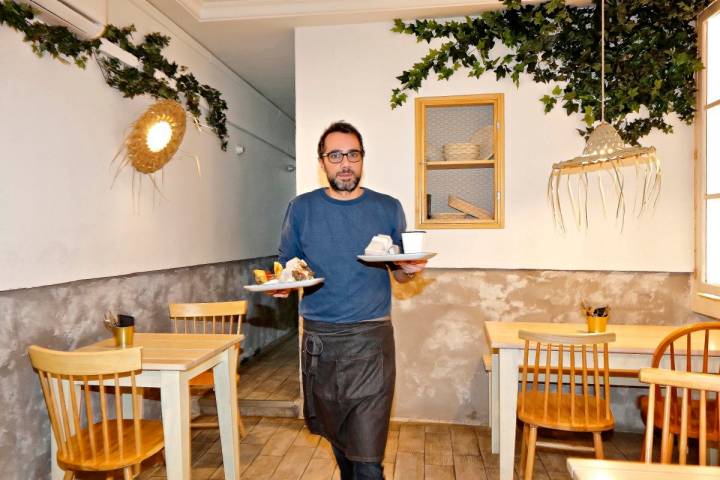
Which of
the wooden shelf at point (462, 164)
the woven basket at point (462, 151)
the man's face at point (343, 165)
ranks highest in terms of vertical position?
the woven basket at point (462, 151)

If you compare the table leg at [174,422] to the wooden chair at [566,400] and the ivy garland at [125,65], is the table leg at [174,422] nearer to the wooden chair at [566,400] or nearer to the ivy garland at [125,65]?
the wooden chair at [566,400]

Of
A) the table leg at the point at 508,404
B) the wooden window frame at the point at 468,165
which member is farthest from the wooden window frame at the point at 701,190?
the table leg at the point at 508,404

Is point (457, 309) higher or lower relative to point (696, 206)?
lower

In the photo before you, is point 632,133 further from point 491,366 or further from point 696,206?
point 491,366

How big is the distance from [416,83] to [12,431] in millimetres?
3131

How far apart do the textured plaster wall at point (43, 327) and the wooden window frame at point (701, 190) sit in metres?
3.61

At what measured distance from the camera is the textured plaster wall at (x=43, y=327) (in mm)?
2314

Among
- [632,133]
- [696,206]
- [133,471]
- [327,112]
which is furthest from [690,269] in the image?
[133,471]

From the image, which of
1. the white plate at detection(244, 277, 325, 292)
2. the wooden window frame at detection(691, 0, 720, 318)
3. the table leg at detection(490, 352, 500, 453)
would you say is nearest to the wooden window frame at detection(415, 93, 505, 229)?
the table leg at detection(490, 352, 500, 453)

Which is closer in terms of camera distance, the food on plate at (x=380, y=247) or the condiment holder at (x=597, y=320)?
the food on plate at (x=380, y=247)

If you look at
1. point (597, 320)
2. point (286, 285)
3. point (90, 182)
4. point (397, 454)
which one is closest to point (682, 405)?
point (286, 285)

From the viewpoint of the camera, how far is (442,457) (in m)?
3.21

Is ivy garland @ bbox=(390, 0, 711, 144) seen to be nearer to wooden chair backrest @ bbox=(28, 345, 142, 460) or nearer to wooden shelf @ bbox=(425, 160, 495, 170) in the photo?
wooden shelf @ bbox=(425, 160, 495, 170)

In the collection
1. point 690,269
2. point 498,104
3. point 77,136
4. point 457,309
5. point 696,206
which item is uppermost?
point 498,104
